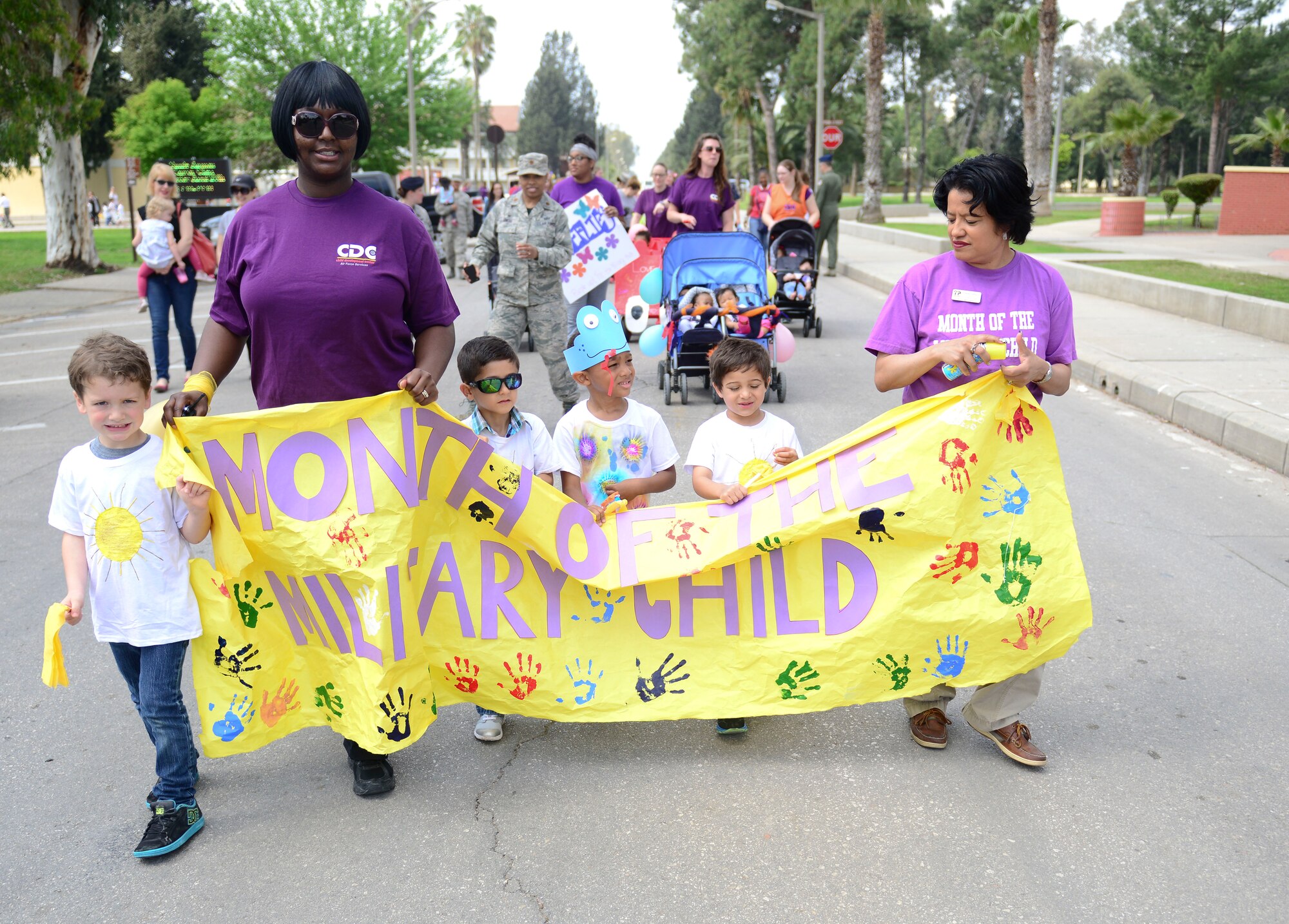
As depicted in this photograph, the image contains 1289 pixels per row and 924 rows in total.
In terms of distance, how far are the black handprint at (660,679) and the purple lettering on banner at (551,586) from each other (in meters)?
0.31

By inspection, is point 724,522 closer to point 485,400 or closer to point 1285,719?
point 485,400

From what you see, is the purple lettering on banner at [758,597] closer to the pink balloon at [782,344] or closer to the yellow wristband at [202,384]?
the yellow wristband at [202,384]

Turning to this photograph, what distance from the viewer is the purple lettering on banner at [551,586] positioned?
3752 mm

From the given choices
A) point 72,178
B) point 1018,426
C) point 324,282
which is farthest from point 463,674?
point 72,178

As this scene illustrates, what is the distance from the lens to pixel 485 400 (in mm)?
4051

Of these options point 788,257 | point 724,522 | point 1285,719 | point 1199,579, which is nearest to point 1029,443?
point 724,522

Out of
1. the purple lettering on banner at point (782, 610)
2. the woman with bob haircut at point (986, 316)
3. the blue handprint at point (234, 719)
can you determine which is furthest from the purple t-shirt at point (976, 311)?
the blue handprint at point (234, 719)

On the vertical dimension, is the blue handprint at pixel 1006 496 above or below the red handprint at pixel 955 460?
below

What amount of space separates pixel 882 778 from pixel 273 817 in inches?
77.5

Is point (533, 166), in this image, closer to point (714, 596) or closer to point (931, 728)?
point (714, 596)

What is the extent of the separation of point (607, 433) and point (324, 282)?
130cm

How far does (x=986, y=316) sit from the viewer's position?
3.59 meters

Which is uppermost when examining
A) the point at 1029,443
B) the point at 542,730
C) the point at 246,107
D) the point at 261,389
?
the point at 246,107

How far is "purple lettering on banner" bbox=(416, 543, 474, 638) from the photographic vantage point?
3.67 metres
